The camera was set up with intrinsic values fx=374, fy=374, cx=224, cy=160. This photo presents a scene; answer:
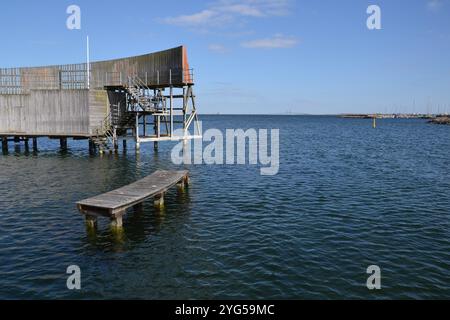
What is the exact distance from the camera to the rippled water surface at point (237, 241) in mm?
11219

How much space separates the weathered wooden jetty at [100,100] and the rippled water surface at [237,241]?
12.9 m

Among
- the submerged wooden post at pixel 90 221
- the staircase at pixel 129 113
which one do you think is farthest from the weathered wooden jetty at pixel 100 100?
the submerged wooden post at pixel 90 221

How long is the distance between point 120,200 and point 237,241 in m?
5.36

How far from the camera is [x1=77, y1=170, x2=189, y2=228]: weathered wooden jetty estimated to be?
1522cm

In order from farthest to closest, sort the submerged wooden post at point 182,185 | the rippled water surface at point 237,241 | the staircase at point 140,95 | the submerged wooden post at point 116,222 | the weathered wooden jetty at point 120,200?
the staircase at point 140,95 → the submerged wooden post at point 182,185 → the submerged wooden post at point 116,222 → the weathered wooden jetty at point 120,200 → the rippled water surface at point 237,241

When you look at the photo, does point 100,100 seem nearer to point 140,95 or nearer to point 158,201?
point 140,95

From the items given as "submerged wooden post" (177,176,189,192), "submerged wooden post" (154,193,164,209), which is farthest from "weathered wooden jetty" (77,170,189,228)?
"submerged wooden post" (177,176,189,192)

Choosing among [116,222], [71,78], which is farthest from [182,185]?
[71,78]

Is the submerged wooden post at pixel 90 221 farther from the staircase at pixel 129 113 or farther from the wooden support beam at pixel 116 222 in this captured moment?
the staircase at pixel 129 113

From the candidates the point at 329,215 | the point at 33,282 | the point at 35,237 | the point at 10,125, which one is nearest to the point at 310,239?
the point at 329,215

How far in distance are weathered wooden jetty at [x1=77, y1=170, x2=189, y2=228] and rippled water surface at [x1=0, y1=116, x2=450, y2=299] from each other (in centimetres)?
68

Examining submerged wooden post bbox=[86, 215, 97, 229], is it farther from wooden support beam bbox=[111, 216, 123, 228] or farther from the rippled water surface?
wooden support beam bbox=[111, 216, 123, 228]

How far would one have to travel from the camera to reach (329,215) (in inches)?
730

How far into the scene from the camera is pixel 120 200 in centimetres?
1614
